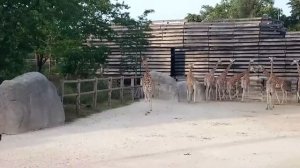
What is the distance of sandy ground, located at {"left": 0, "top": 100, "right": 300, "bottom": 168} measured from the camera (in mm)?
8391

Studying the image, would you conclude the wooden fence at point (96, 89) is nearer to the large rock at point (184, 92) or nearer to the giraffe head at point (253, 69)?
the large rock at point (184, 92)

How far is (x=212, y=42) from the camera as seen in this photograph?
1038 inches

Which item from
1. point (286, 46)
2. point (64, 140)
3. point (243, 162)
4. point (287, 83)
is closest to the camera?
point (243, 162)

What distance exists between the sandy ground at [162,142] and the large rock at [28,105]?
1.20 ft

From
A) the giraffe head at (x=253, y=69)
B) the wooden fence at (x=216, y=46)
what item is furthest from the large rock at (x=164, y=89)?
the giraffe head at (x=253, y=69)

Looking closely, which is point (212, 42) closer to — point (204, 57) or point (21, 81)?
point (204, 57)

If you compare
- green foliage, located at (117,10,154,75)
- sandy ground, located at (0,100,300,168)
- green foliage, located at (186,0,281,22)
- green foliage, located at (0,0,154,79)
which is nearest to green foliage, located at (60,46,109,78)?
green foliage, located at (0,0,154,79)

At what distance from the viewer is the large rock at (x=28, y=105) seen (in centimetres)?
1148

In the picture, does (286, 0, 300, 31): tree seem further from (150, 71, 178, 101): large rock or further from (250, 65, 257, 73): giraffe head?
(150, 71, 178, 101): large rock

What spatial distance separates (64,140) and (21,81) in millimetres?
2536

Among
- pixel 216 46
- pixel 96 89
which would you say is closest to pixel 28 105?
pixel 96 89

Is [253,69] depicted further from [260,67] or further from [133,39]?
[133,39]

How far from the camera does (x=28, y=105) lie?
11961 millimetres

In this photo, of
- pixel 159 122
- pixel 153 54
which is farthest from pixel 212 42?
pixel 159 122
